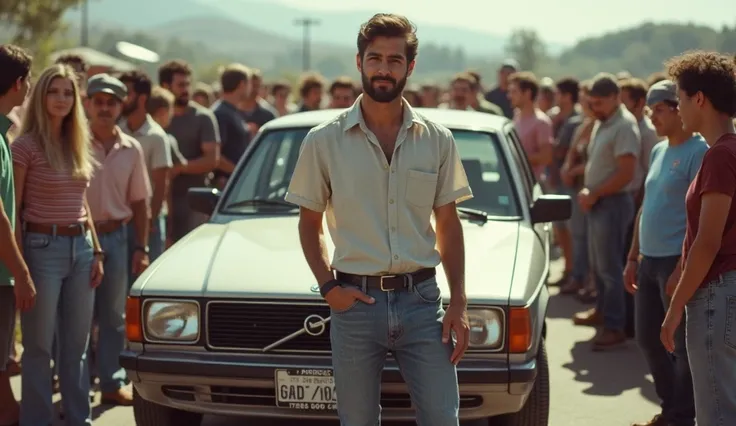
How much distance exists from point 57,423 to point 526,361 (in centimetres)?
269

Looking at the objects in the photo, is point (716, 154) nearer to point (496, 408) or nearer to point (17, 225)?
point (496, 408)

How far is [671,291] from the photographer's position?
5469mm

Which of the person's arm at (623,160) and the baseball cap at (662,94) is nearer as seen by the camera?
the baseball cap at (662,94)

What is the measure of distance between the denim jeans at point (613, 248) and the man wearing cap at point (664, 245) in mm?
2546

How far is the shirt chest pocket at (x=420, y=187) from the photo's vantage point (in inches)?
159

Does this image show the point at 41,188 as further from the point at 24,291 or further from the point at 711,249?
the point at 711,249

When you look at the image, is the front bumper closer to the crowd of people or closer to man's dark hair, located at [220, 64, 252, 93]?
the crowd of people

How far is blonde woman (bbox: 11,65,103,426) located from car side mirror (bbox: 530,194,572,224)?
95.4 inches

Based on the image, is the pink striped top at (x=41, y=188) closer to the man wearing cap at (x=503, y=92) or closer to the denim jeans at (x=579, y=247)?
the denim jeans at (x=579, y=247)

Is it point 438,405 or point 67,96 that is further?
point 67,96

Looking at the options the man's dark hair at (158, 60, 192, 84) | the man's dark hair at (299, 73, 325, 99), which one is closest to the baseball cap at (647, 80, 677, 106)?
the man's dark hair at (158, 60, 192, 84)

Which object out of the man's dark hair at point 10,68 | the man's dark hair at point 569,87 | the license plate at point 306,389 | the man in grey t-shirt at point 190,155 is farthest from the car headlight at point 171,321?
the man's dark hair at point 569,87

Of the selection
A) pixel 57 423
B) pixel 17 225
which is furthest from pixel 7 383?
pixel 17 225

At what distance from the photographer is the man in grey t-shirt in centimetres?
929
